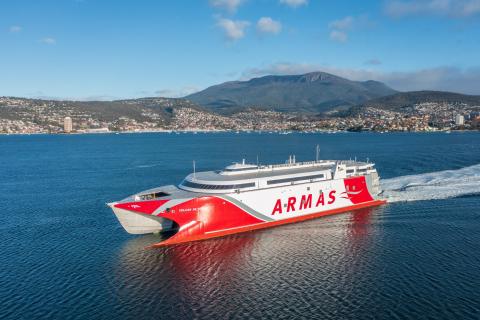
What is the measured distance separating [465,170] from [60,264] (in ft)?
183

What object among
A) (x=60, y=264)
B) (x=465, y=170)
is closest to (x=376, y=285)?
(x=60, y=264)

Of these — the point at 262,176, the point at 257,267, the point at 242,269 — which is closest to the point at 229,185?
the point at 262,176

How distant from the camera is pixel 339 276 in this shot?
1032 inches

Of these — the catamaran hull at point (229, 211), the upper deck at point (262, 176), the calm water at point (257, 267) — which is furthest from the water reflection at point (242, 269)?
the upper deck at point (262, 176)

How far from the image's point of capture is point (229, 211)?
34.6m

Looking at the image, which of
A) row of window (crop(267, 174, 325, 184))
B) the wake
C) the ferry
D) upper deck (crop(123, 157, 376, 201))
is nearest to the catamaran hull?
the ferry

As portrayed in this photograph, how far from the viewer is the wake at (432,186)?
46.2 meters

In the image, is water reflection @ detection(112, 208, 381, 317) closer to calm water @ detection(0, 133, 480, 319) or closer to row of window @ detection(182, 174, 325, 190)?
calm water @ detection(0, 133, 480, 319)

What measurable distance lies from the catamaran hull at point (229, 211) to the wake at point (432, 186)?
384 inches

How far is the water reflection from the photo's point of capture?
2333 cm

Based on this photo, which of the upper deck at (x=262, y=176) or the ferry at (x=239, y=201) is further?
the upper deck at (x=262, y=176)

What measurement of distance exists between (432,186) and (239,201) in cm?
2724

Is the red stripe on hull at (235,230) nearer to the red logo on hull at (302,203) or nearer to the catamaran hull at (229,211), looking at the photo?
the catamaran hull at (229,211)

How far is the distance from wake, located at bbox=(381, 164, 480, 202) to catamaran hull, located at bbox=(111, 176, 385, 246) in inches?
384
